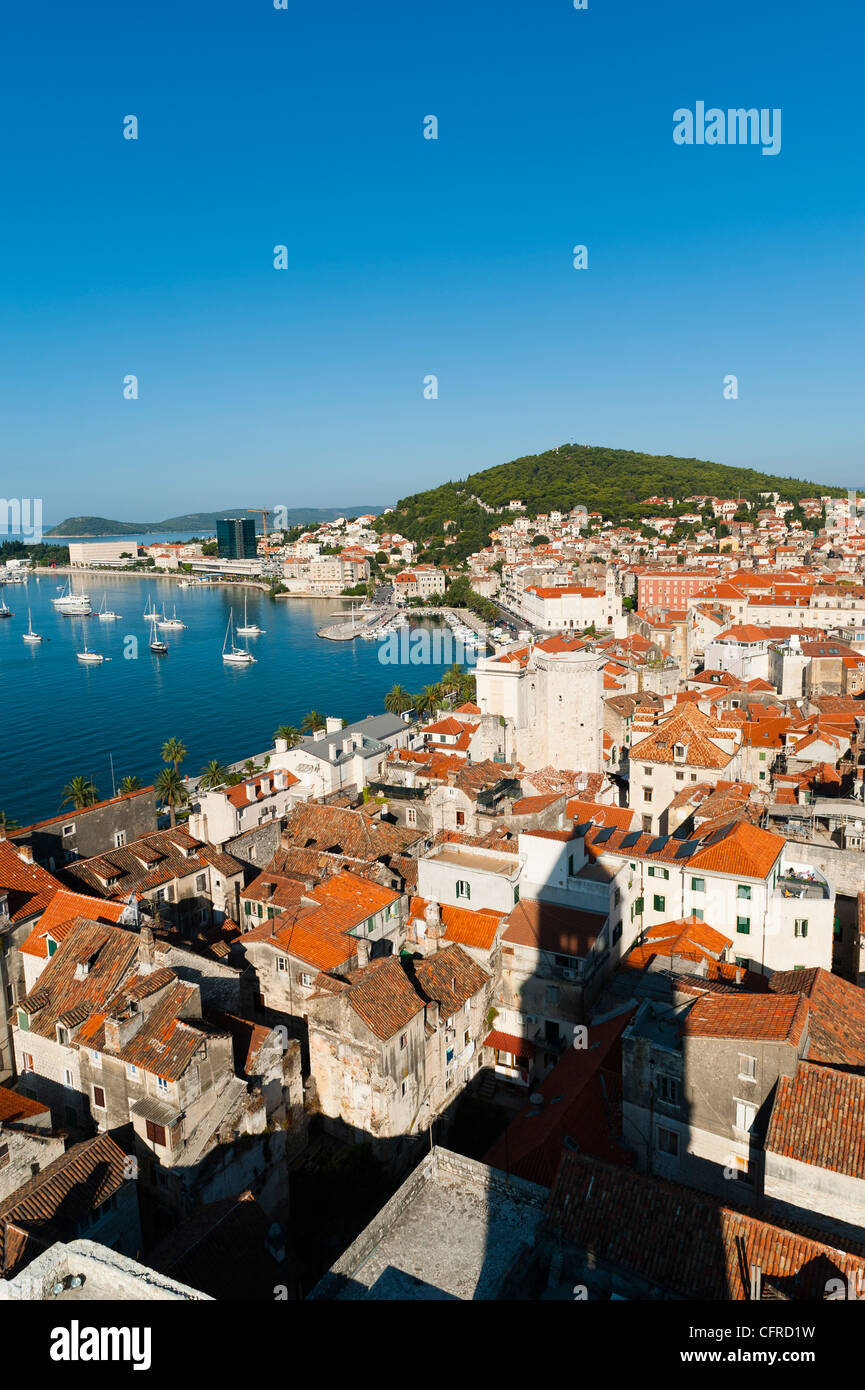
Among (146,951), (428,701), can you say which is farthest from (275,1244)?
(428,701)

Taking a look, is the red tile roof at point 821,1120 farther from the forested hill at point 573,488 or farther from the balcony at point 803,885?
the forested hill at point 573,488

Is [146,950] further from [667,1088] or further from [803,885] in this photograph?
[803,885]

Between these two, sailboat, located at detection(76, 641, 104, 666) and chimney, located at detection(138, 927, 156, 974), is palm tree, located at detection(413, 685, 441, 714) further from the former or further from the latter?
sailboat, located at detection(76, 641, 104, 666)

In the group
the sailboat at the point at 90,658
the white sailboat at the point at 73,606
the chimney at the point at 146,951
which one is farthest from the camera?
the white sailboat at the point at 73,606

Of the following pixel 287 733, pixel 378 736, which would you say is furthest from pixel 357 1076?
pixel 287 733

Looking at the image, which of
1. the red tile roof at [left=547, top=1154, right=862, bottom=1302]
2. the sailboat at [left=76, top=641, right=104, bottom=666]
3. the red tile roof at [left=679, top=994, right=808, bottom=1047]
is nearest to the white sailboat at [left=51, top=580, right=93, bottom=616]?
the sailboat at [left=76, top=641, right=104, bottom=666]

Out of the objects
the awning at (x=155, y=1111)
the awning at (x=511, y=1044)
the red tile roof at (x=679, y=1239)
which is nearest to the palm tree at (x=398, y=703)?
the awning at (x=511, y=1044)

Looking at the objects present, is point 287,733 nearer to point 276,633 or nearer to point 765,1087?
point 765,1087
